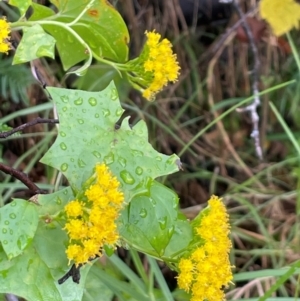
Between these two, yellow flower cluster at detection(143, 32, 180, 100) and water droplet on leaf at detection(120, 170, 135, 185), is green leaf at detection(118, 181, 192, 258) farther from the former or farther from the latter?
yellow flower cluster at detection(143, 32, 180, 100)

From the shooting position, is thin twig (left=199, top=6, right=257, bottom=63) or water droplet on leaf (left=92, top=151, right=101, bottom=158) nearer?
water droplet on leaf (left=92, top=151, right=101, bottom=158)

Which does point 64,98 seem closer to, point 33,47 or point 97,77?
point 33,47

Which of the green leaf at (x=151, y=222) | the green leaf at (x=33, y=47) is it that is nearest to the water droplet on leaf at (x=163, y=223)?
the green leaf at (x=151, y=222)

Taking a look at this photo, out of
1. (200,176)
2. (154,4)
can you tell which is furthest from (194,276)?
(154,4)

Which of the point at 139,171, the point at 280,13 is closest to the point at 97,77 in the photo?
the point at 280,13

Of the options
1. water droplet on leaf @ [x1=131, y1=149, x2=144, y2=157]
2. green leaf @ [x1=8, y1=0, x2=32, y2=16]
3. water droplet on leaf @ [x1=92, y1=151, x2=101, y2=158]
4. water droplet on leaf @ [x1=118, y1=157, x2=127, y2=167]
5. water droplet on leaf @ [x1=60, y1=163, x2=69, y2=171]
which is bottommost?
water droplet on leaf @ [x1=60, y1=163, x2=69, y2=171]

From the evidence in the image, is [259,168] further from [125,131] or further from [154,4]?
[125,131]

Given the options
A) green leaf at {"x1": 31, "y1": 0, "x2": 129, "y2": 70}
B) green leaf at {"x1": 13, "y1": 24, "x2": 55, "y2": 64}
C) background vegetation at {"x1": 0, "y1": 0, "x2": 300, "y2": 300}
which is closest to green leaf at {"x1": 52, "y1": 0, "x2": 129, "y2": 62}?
green leaf at {"x1": 31, "y1": 0, "x2": 129, "y2": 70}
